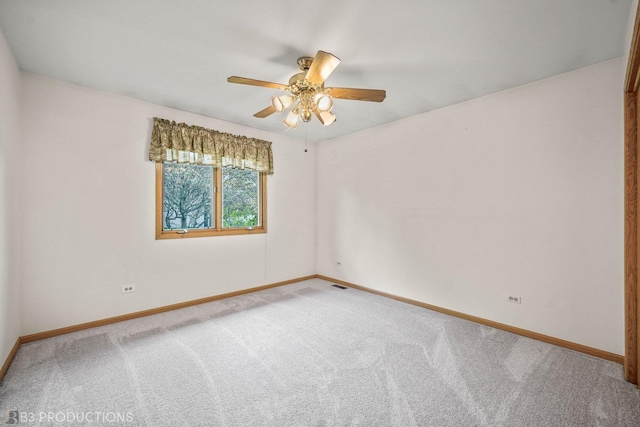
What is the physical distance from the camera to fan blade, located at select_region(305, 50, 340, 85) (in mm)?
1807

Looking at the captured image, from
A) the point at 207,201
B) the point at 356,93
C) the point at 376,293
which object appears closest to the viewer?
the point at 356,93

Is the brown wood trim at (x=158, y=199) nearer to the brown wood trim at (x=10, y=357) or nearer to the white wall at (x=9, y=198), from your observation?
the white wall at (x=9, y=198)

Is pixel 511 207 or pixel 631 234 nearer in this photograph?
pixel 631 234

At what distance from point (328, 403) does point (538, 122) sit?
10.2ft

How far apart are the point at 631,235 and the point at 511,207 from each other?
3.10ft

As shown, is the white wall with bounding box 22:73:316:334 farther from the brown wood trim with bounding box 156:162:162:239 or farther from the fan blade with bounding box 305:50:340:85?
the fan blade with bounding box 305:50:340:85

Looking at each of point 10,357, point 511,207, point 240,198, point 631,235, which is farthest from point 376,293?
point 10,357

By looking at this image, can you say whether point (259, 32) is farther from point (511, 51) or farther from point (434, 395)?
point (434, 395)

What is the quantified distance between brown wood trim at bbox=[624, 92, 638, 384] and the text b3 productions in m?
3.42

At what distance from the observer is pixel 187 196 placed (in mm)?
3773

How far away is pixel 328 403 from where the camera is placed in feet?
Answer: 5.95

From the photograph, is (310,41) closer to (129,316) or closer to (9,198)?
(9,198)

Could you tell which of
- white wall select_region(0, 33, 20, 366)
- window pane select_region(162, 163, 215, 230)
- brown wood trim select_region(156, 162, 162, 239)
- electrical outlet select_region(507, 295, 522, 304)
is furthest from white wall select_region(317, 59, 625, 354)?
white wall select_region(0, 33, 20, 366)

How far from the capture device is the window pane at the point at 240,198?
413 centimetres
